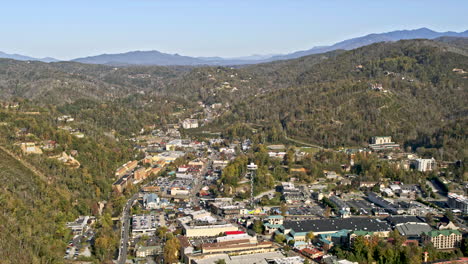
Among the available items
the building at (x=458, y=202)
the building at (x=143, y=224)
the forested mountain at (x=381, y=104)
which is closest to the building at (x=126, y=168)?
the building at (x=143, y=224)

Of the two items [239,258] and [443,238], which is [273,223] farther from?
[443,238]

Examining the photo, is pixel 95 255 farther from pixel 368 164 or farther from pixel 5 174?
pixel 368 164

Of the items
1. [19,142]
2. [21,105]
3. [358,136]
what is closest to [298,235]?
[19,142]

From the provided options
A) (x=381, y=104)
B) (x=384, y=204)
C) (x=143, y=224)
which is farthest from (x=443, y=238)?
(x=381, y=104)

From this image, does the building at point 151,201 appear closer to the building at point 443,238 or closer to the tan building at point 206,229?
the tan building at point 206,229

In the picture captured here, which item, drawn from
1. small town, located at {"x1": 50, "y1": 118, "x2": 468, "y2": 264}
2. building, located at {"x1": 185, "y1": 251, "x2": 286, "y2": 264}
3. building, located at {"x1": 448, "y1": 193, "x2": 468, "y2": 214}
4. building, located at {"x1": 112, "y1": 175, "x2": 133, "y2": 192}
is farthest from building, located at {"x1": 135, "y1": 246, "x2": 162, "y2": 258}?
building, located at {"x1": 448, "y1": 193, "x2": 468, "y2": 214}

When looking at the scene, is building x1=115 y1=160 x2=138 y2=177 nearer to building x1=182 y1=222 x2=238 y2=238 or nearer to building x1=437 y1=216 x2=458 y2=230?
building x1=182 y1=222 x2=238 y2=238
